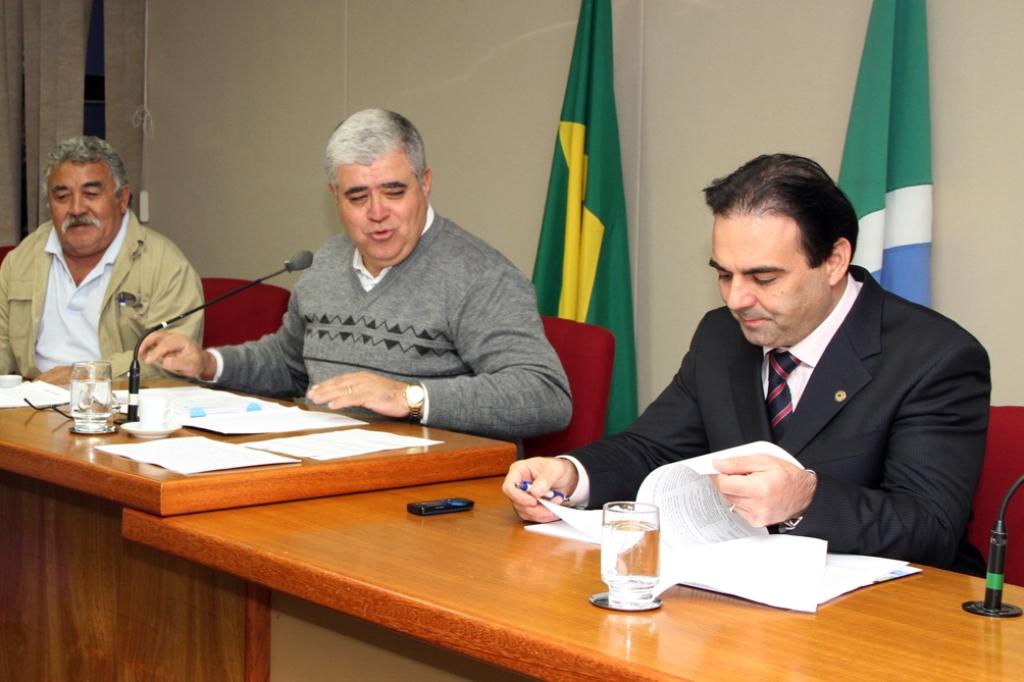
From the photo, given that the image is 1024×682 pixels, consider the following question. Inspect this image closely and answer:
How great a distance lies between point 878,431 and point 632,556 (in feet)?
2.19

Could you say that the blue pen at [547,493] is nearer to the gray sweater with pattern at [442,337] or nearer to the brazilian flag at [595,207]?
the gray sweater with pattern at [442,337]

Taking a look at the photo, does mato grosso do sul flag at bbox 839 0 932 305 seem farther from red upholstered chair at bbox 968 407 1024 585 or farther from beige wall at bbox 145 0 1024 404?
red upholstered chair at bbox 968 407 1024 585

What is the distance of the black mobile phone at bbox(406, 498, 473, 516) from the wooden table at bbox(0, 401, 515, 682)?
195 mm

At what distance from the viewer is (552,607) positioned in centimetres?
148

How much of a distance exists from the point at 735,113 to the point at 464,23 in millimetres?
1236

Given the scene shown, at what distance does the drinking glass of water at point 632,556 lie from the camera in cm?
147

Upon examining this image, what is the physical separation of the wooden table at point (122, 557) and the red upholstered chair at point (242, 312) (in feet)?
4.26

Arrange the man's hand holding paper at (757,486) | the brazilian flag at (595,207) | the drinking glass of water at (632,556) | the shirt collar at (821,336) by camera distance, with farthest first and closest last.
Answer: the brazilian flag at (595,207) < the shirt collar at (821,336) < the man's hand holding paper at (757,486) < the drinking glass of water at (632,556)

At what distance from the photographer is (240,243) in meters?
5.42

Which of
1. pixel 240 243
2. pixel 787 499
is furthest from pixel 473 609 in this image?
pixel 240 243

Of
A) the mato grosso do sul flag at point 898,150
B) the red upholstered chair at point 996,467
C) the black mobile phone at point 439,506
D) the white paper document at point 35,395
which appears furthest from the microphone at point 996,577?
the white paper document at point 35,395

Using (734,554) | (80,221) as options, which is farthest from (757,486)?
(80,221)

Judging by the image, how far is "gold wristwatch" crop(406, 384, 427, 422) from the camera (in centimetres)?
266

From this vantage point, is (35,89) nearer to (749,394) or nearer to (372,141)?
(372,141)
